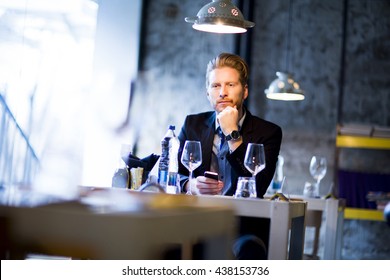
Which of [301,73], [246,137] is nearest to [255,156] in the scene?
[246,137]

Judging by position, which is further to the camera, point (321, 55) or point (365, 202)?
point (321, 55)

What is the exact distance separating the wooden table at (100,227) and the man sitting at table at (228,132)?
1.47 m

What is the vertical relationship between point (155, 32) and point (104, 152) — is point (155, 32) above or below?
above

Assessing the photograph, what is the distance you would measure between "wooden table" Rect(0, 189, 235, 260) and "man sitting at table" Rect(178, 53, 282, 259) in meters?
1.47

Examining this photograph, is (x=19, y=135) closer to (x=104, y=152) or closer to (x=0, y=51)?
(x=0, y=51)

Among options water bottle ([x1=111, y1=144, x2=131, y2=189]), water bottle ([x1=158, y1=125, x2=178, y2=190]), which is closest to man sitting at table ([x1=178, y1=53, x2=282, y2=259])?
water bottle ([x1=158, y1=125, x2=178, y2=190])

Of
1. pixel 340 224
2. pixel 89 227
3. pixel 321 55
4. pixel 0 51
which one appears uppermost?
pixel 321 55

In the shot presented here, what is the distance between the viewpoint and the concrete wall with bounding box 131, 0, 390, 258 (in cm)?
647

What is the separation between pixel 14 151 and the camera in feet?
13.3

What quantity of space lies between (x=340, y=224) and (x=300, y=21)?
244 cm

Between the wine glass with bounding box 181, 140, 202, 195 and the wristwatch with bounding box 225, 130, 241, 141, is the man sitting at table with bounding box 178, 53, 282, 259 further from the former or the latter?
the wine glass with bounding box 181, 140, 202, 195

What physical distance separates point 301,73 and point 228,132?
12.5ft

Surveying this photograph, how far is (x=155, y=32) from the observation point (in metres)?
6.55
